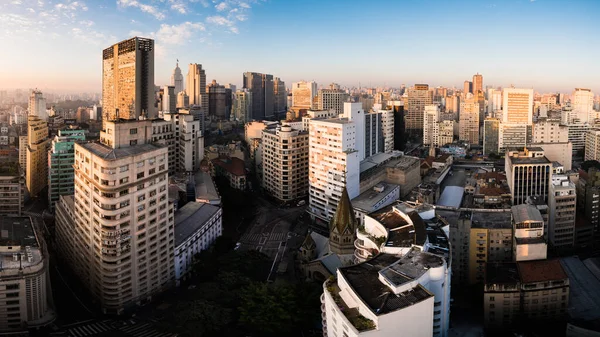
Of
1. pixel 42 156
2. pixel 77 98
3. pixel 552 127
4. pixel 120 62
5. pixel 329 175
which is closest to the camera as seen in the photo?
pixel 329 175

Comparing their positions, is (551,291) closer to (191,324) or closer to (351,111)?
(191,324)

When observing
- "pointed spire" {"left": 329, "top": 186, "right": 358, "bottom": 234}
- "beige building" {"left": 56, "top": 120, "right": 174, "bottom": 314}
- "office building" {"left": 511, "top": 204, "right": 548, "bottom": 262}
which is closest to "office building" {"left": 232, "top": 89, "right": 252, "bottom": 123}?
"pointed spire" {"left": 329, "top": 186, "right": 358, "bottom": 234}

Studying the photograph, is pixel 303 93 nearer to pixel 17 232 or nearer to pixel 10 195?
pixel 10 195

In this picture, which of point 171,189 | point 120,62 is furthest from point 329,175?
point 120,62

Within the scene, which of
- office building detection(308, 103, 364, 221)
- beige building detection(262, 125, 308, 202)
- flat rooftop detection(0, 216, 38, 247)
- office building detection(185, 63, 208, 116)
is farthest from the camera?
office building detection(185, 63, 208, 116)

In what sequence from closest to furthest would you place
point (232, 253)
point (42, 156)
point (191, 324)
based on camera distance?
point (191, 324)
point (232, 253)
point (42, 156)

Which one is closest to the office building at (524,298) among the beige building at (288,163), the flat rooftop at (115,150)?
the flat rooftop at (115,150)

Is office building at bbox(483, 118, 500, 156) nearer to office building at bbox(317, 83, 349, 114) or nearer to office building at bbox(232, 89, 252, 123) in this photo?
office building at bbox(317, 83, 349, 114)
